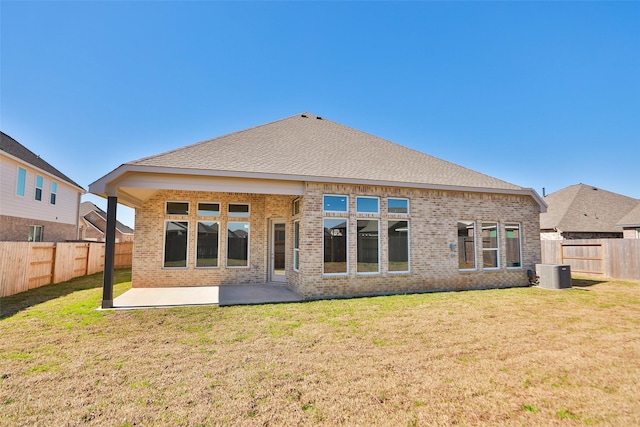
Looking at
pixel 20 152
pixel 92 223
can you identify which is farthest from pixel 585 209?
pixel 92 223

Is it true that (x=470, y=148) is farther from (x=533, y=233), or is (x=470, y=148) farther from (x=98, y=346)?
(x=98, y=346)

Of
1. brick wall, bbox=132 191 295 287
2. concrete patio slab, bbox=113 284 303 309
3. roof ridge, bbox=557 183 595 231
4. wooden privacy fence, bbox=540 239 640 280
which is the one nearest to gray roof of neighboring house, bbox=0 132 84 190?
brick wall, bbox=132 191 295 287

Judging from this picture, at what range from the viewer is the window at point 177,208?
11.0m

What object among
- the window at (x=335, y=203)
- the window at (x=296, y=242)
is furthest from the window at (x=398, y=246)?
the window at (x=296, y=242)

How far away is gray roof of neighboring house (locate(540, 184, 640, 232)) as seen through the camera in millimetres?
20688

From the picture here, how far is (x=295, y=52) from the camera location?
521 inches

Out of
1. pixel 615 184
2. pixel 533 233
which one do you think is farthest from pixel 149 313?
pixel 615 184

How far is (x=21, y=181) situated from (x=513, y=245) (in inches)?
935

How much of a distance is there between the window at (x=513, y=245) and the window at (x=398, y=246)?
14.8 feet

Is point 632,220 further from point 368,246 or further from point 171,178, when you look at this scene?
point 171,178

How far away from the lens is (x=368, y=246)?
983cm

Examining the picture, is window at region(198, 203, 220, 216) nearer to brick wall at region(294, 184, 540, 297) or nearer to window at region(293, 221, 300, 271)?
window at region(293, 221, 300, 271)

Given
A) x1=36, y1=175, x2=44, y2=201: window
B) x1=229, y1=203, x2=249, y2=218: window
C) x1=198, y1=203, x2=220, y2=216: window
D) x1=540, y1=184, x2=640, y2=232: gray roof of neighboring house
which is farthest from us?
x1=540, y1=184, x2=640, y2=232: gray roof of neighboring house

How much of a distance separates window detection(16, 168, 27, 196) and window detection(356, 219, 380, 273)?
17.9 metres
